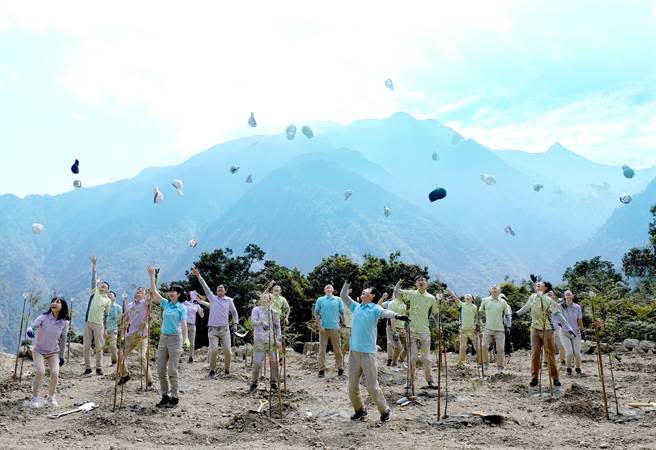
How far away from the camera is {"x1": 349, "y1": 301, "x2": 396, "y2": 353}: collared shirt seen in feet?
27.1

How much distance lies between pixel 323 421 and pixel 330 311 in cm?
383

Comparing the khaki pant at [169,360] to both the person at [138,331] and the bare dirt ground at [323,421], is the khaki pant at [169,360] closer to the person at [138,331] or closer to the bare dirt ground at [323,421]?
the bare dirt ground at [323,421]

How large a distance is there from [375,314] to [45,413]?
208 inches

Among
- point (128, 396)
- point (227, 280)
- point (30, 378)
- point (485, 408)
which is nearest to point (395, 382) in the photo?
point (485, 408)

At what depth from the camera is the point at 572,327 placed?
12.8 m

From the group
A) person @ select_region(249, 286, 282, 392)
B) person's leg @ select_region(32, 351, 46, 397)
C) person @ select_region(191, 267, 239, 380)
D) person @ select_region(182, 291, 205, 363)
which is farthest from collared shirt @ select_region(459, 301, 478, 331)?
person's leg @ select_region(32, 351, 46, 397)

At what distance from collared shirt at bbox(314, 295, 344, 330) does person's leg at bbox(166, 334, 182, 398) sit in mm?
3794

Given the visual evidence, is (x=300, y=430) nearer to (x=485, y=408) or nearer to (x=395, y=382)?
(x=485, y=408)

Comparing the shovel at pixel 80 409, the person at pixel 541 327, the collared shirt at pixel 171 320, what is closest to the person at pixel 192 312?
the collared shirt at pixel 171 320

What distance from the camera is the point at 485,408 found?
9102mm

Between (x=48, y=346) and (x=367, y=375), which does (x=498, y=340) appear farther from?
(x=48, y=346)

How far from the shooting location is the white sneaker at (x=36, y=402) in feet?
29.7

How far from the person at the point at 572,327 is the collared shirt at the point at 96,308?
10073mm

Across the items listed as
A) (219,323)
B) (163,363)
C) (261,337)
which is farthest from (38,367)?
(219,323)
